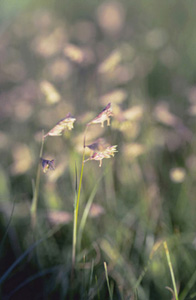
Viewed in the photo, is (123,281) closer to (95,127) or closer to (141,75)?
(95,127)

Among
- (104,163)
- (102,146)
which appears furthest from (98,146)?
(104,163)

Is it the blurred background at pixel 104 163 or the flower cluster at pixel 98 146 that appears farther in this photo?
the blurred background at pixel 104 163

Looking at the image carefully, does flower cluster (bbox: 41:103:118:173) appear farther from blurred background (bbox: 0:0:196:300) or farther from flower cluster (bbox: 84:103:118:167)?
blurred background (bbox: 0:0:196:300)

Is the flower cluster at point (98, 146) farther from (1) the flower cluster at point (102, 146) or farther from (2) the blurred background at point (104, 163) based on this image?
(2) the blurred background at point (104, 163)

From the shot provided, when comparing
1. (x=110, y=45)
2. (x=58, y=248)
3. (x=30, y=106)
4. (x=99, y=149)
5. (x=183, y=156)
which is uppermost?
(x=110, y=45)

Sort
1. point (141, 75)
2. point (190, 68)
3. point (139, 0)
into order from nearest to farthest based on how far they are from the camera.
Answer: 1. point (141, 75)
2. point (190, 68)
3. point (139, 0)

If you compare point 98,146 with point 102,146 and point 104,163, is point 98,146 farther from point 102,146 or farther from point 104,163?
point 104,163

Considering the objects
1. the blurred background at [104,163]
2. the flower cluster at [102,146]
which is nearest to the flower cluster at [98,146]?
the flower cluster at [102,146]

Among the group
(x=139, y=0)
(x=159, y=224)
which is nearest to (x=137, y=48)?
(x=139, y=0)
